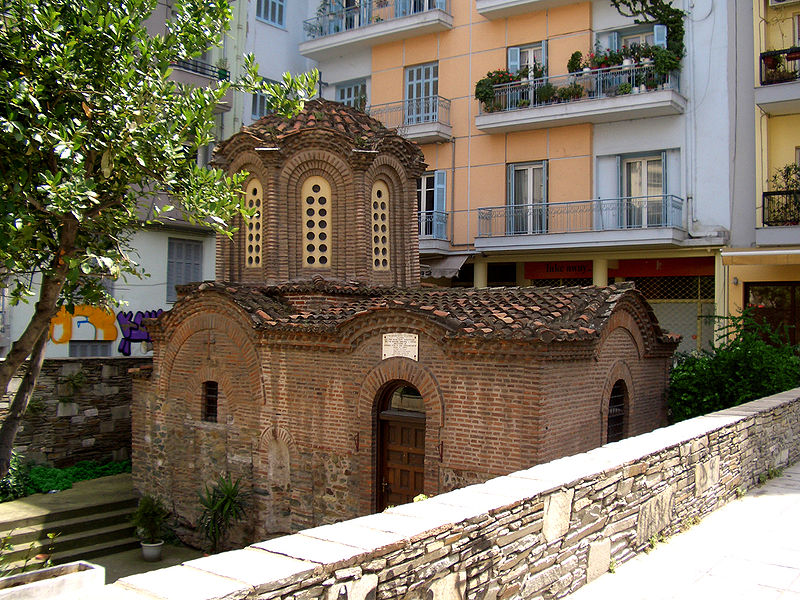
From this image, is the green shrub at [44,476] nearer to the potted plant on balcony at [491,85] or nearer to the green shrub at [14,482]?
the green shrub at [14,482]

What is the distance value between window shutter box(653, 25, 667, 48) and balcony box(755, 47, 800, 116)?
2376 mm

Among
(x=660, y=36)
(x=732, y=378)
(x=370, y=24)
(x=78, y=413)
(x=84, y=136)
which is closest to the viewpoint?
(x=84, y=136)

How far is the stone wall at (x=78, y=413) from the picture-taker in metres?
16.5

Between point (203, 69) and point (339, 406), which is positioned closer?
point (339, 406)

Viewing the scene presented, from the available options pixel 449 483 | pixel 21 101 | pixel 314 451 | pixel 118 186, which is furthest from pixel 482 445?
pixel 21 101

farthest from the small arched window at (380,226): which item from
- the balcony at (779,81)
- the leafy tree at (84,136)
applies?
the balcony at (779,81)

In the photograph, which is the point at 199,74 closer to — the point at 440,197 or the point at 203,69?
the point at 203,69

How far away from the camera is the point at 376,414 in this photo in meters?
12.0

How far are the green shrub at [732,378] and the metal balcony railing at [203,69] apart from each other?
1514 cm

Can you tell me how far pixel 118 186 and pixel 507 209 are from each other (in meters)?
14.3

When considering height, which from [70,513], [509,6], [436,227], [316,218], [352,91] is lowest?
[70,513]

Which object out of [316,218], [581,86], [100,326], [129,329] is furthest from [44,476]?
[581,86]

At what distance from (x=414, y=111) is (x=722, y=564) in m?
18.9

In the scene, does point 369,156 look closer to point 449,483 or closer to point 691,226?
point 449,483
